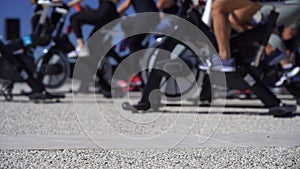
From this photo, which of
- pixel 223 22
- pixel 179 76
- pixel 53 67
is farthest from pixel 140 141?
pixel 53 67

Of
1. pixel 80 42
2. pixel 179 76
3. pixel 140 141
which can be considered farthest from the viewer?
pixel 80 42

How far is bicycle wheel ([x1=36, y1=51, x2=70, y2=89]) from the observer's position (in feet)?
28.7

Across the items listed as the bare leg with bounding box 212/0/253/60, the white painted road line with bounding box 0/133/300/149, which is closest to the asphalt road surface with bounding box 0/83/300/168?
the white painted road line with bounding box 0/133/300/149

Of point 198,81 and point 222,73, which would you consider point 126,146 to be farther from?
point 198,81

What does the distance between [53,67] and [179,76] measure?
3.54 metres

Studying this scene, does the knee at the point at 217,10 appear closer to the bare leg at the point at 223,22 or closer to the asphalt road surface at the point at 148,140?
the bare leg at the point at 223,22

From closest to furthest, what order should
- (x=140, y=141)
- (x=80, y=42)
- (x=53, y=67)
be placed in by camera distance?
(x=140, y=141)
(x=80, y=42)
(x=53, y=67)

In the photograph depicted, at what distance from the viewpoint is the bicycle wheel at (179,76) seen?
5.87 metres

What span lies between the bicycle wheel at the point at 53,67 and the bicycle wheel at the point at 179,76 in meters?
2.57

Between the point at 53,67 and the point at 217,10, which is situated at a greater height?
the point at 217,10

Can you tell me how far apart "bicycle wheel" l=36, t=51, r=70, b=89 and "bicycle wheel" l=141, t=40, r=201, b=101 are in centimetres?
257

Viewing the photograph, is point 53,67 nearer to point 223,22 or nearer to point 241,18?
point 241,18

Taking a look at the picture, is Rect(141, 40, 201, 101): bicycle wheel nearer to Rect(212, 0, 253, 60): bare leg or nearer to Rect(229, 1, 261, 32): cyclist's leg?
Rect(212, 0, 253, 60): bare leg

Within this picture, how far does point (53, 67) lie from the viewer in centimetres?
879
